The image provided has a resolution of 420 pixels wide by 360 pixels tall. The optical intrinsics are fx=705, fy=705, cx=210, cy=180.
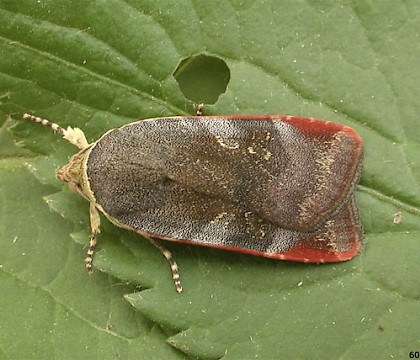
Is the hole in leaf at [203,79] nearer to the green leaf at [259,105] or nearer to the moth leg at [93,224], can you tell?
the green leaf at [259,105]

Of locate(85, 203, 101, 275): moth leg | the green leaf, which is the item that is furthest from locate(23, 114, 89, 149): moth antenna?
locate(85, 203, 101, 275): moth leg

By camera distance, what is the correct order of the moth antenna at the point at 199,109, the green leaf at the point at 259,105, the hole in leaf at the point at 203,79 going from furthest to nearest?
the hole in leaf at the point at 203,79
the moth antenna at the point at 199,109
the green leaf at the point at 259,105

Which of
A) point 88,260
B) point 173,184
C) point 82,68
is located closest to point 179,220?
point 173,184

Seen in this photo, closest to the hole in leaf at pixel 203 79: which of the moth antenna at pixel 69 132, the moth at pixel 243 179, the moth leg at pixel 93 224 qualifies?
Result: the moth at pixel 243 179

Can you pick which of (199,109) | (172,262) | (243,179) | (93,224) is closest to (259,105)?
(199,109)

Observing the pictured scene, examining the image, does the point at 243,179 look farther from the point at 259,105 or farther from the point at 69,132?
the point at 69,132

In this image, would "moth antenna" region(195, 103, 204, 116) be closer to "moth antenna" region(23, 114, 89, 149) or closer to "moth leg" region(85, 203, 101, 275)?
"moth antenna" region(23, 114, 89, 149)
